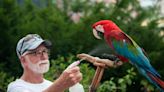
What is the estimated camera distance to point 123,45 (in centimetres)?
454

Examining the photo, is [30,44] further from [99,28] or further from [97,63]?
[99,28]

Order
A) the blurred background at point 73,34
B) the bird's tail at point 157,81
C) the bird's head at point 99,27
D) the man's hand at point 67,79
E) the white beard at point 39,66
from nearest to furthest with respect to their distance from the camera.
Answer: the man's hand at point 67,79 < the white beard at point 39,66 < the bird's tail at point 157,81 < the bird's head at point 99,27 < the blurred background at point 73,34

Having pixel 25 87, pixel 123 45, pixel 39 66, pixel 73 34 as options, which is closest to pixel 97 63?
pixel 39 66

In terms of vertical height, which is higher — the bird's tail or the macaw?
the macaw

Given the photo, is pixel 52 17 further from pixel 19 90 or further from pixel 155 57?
pixel 19 90

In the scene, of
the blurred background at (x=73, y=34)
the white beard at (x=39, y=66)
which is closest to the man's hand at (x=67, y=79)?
the white beard at (x=39, y=66)

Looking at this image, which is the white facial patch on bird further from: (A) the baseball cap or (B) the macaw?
(A) the baseball cap

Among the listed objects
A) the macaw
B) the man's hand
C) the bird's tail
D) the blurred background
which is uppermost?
the man's hand

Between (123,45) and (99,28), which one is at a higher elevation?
(99,28)

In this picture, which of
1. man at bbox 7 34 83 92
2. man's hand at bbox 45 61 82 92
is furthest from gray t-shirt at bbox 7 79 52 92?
man's hand at bbox 45 61 82 92

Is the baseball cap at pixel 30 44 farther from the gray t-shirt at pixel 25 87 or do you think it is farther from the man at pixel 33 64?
the gray t-shirt at pixel 25 87

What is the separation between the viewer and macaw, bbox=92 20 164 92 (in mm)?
4379

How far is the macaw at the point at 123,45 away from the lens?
14.4ft

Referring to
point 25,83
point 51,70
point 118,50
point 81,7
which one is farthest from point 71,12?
point 25,83
